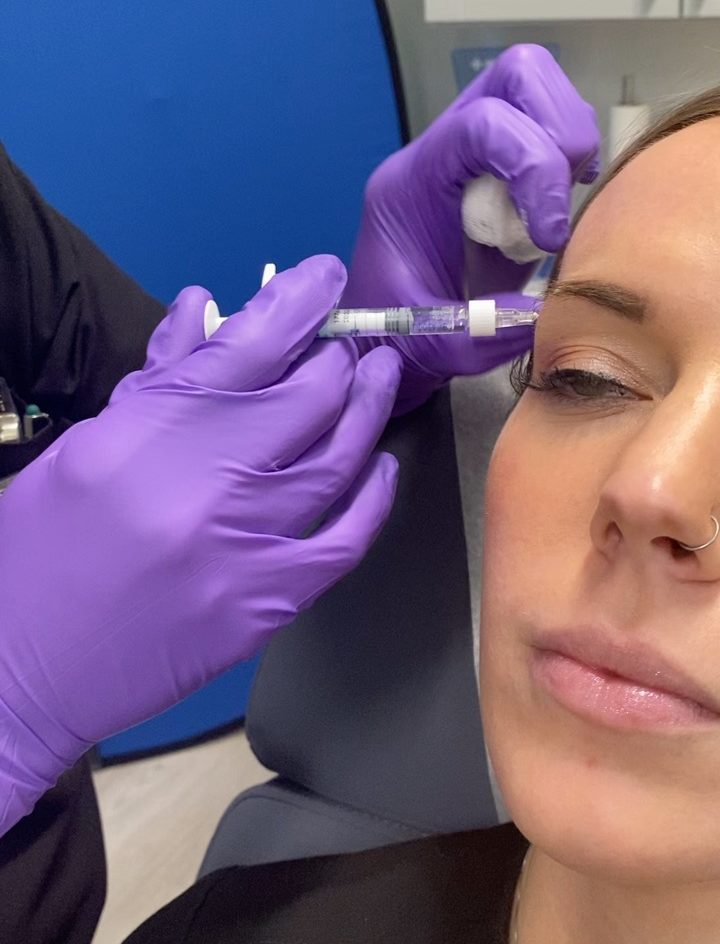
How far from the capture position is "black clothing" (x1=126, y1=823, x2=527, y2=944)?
753mm

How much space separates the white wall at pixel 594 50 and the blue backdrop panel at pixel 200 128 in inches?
12.4

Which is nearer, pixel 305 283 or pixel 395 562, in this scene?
pixel 305 283

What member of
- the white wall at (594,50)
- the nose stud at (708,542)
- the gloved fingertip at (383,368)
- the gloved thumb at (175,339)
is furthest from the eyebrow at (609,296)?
the white wall at (594,50)

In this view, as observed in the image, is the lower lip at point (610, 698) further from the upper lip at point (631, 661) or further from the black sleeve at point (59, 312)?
the black sleeve at point (59, 312)

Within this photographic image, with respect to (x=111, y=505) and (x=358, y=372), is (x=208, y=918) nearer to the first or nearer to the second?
(x=111, y=505)

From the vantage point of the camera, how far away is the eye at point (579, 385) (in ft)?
1.92

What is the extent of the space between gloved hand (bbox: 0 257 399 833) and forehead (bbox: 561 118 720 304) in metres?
0.27

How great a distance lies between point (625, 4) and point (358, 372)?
1.03 meters

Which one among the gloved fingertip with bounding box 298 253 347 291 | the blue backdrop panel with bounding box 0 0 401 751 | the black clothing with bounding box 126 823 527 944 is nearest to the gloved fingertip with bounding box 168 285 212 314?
the gloved fingertip with bounding box 298 253 347 291

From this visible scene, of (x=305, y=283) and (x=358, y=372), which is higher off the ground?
(x=305, y=283)

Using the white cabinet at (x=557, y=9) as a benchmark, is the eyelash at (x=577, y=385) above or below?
below

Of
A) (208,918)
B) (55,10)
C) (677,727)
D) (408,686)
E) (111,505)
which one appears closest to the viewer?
(677,727)

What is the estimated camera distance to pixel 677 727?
472 mm

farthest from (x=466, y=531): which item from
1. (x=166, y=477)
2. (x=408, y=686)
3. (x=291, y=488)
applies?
(x=166, y=477)
